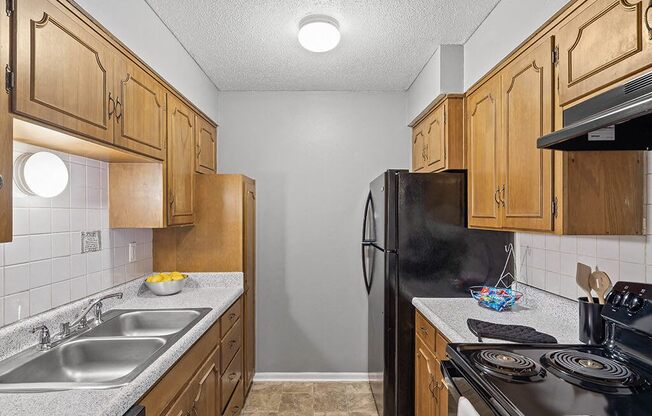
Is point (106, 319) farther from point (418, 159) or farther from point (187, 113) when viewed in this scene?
point (418, 159)

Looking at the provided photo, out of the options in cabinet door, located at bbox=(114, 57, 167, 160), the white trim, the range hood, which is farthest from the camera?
the white trim

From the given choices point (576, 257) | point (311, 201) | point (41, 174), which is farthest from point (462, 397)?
point (311, 201)

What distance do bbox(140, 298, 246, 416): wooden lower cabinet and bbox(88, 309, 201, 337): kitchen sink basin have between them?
0.17 metres

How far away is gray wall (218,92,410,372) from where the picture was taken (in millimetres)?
3367

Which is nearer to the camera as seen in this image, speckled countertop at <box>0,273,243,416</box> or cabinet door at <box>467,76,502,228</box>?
speckled countertop at <box>0,273,243,416</box>

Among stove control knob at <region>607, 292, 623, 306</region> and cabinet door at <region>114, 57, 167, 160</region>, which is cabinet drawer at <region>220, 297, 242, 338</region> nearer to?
cabinet door at <region>114, 57, 167, 160</region>

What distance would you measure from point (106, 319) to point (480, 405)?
5.76 ft

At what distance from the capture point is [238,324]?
2711mm

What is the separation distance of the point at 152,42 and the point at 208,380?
1.79 metres


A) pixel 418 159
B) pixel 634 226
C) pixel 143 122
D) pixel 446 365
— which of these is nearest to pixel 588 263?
pixel 634 226

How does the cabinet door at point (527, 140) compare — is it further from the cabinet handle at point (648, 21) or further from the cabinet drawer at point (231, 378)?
the cabinet drawer at point (231, 378)

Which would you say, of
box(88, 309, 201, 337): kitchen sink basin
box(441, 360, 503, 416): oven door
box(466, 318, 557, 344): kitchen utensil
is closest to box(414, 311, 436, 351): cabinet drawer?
box(466, 318, 557, 344): kitchen utensil

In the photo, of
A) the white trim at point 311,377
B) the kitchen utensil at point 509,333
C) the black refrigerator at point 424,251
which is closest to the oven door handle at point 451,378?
the kitchen utensil at point 509,333

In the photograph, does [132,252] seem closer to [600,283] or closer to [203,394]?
[203,394]
